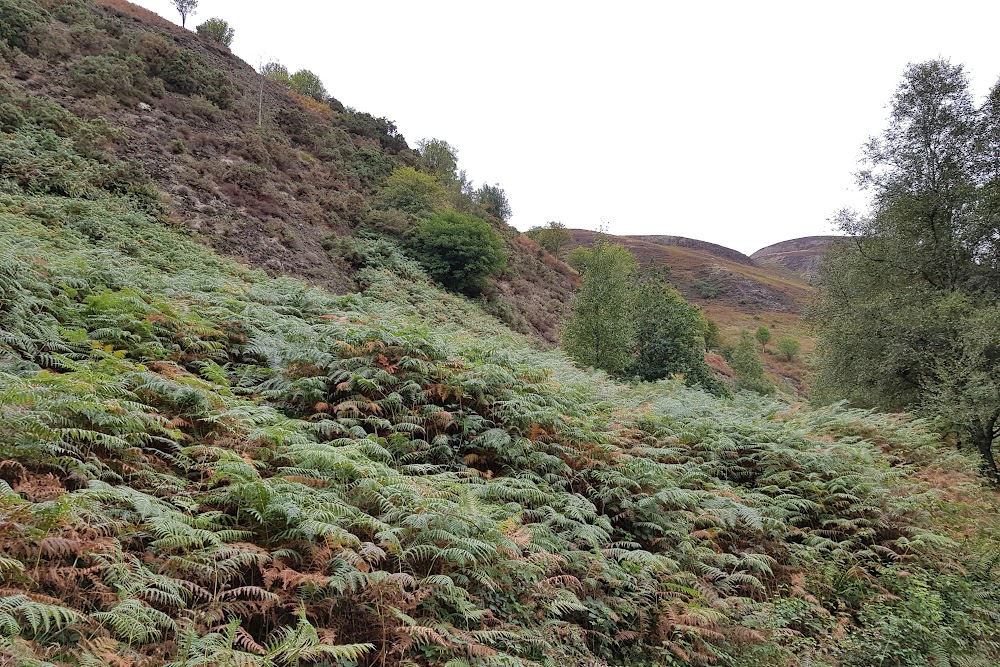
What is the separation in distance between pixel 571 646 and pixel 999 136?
18350mm

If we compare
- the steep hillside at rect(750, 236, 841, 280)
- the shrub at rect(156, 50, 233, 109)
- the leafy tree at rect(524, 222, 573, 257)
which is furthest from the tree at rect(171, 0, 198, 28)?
the steep hillside at rect(750, 236, 841, 280)

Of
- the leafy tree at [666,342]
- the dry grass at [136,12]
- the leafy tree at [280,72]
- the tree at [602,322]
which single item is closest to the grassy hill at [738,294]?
the leafy tree at [666,342]

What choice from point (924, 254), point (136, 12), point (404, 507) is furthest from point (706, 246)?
point (404, 507)

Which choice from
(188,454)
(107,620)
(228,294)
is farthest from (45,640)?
(228,294)

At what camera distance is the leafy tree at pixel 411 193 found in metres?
27.7

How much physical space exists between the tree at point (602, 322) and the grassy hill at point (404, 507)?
8.65 metres

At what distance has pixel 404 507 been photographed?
429 centimetres

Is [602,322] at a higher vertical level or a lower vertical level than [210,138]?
lower

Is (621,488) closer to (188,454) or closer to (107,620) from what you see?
(188,454)

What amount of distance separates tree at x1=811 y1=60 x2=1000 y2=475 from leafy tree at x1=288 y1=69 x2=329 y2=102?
133ft

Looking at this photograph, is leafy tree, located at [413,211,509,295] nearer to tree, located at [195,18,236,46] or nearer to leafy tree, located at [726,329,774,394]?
leafy tree, located at [726,329,774,394]

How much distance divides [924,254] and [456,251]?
58.3 ft

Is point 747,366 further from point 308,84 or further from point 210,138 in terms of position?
point 308,84

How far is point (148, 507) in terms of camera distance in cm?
340
